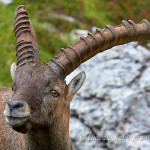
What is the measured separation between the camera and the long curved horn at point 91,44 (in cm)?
552

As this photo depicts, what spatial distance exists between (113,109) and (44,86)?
3969 millimetres

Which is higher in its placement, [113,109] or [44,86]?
[113,109]

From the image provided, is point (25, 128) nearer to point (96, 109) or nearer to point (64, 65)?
point (64, 65)

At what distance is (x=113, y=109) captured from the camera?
8688 millimetres

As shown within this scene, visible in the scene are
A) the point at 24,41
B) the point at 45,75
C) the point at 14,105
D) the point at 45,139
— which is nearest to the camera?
the point at 14,105

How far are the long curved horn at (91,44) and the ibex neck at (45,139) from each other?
39.5 inches

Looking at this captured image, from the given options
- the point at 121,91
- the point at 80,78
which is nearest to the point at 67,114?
the point at 80,78

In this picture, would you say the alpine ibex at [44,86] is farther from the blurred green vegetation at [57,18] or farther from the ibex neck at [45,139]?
the blurred green vegetation at [57,18]

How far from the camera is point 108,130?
8.47 metres

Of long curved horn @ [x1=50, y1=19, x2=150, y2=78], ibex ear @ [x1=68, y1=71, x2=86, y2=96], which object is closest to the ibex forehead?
long curved horn @ [x1=50, y1=19, x2=150, y2=78]

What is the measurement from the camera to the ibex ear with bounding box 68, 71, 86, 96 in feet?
19.1

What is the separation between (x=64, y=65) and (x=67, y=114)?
0.96 meters

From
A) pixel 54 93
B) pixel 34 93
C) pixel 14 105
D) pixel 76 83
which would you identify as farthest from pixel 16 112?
pixel 76 83

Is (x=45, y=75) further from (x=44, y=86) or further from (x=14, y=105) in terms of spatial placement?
(x=14, y=105)
